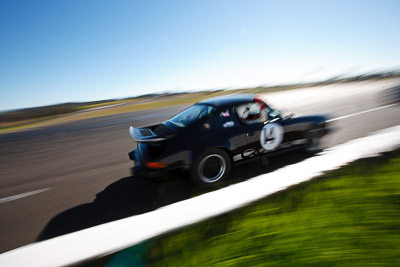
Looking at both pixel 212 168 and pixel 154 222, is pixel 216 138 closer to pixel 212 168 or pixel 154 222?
pixel 212 168

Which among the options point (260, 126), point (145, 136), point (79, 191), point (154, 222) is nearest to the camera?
point (154, 222)

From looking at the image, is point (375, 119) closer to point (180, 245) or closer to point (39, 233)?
point (180, 245)

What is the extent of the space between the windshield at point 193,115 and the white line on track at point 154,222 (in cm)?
124

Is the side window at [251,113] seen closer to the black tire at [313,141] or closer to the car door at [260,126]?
the car door at [260,126]

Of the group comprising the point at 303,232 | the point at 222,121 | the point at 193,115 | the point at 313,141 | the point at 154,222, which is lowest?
the point at 303,232

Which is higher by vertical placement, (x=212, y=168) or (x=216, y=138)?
(x=216, y=138)

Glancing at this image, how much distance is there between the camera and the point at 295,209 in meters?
2.38

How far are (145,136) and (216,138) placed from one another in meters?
1.07

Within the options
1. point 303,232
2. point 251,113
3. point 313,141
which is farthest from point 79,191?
point 313,141

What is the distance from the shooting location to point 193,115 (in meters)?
3.87

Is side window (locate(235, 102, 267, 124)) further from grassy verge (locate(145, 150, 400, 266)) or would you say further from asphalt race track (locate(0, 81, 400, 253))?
grassy verge (locate(145, 150, 400, 266))

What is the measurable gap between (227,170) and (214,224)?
143 centimetres

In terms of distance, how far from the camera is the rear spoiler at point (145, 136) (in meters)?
3.23

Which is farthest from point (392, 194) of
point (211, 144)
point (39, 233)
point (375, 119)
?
point (375, 119)
